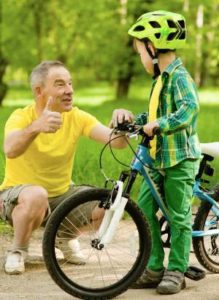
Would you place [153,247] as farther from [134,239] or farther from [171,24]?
[171,24]

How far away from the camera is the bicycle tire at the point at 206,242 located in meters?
5.16

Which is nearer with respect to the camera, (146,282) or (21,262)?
(146,282)

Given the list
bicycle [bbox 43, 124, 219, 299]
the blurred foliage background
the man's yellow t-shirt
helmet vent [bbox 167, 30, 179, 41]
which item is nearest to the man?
the man's yellow t-shirt

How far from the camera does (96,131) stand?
212 inches

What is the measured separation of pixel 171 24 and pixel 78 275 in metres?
1.54

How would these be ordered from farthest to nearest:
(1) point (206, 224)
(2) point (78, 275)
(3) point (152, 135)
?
(1) point (206, 224) → (2) point (78, 275) → (3) point (152, 135)

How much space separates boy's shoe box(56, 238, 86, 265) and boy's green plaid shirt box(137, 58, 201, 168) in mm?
718

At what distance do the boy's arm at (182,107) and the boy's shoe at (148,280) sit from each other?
0.90 m

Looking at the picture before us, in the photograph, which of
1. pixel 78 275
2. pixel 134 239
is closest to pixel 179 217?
pixel 134 239

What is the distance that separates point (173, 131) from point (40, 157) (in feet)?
3.76

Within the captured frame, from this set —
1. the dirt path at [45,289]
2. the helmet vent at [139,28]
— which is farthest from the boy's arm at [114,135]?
the dirt path at [45,289]

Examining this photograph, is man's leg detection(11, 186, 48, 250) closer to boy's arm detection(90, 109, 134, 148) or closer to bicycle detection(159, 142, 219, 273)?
boy's arm detection(90, 109, 134, 148)

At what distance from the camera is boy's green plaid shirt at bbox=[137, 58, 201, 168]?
4.54m

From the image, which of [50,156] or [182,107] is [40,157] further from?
[182,107]
